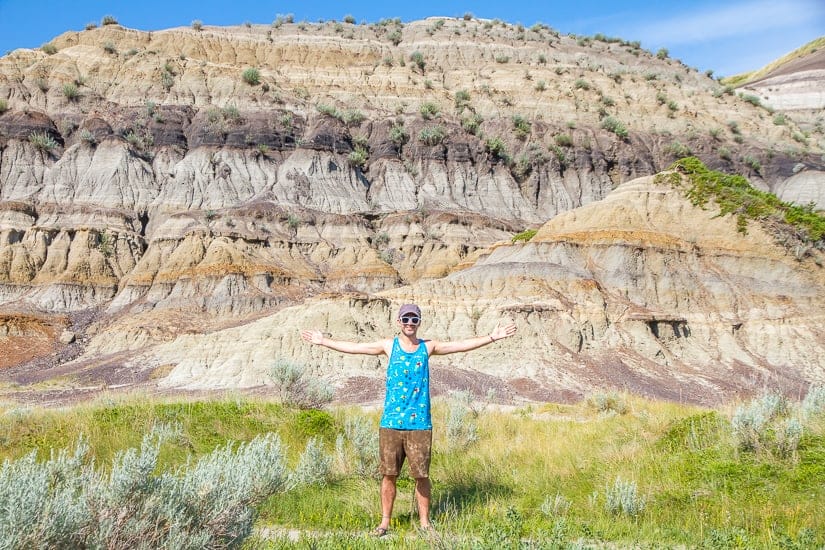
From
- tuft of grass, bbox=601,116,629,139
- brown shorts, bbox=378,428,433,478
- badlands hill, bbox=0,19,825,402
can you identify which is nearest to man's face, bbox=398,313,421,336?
brown shorts, bbox=378,428,433,478

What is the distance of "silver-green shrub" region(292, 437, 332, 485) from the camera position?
284 inches

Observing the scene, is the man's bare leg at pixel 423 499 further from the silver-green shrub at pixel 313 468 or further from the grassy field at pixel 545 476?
the silver-green shrub at pixel 313 468

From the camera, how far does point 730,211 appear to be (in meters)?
35.3

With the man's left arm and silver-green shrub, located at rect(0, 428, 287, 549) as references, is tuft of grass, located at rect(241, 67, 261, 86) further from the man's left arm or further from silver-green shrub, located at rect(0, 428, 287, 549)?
silver-green shrub, located at rect(0, 428, 287, 549)

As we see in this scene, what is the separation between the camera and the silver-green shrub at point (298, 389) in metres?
12.6

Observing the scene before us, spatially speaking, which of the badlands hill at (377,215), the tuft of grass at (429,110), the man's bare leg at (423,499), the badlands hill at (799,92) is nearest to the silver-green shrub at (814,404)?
the man's bare leg at (423,499)

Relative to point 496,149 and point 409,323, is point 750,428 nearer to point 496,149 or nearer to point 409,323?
point 409,323

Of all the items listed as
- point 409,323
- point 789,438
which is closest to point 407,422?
point 409,323

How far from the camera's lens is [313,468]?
7426 millimetres

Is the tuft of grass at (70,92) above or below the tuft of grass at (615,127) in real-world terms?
above

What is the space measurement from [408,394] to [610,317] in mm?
26251

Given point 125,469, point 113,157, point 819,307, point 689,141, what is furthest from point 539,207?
point 125,469

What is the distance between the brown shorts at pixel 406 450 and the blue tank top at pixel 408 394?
7cm

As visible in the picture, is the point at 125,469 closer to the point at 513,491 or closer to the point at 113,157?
the point at 513,491
